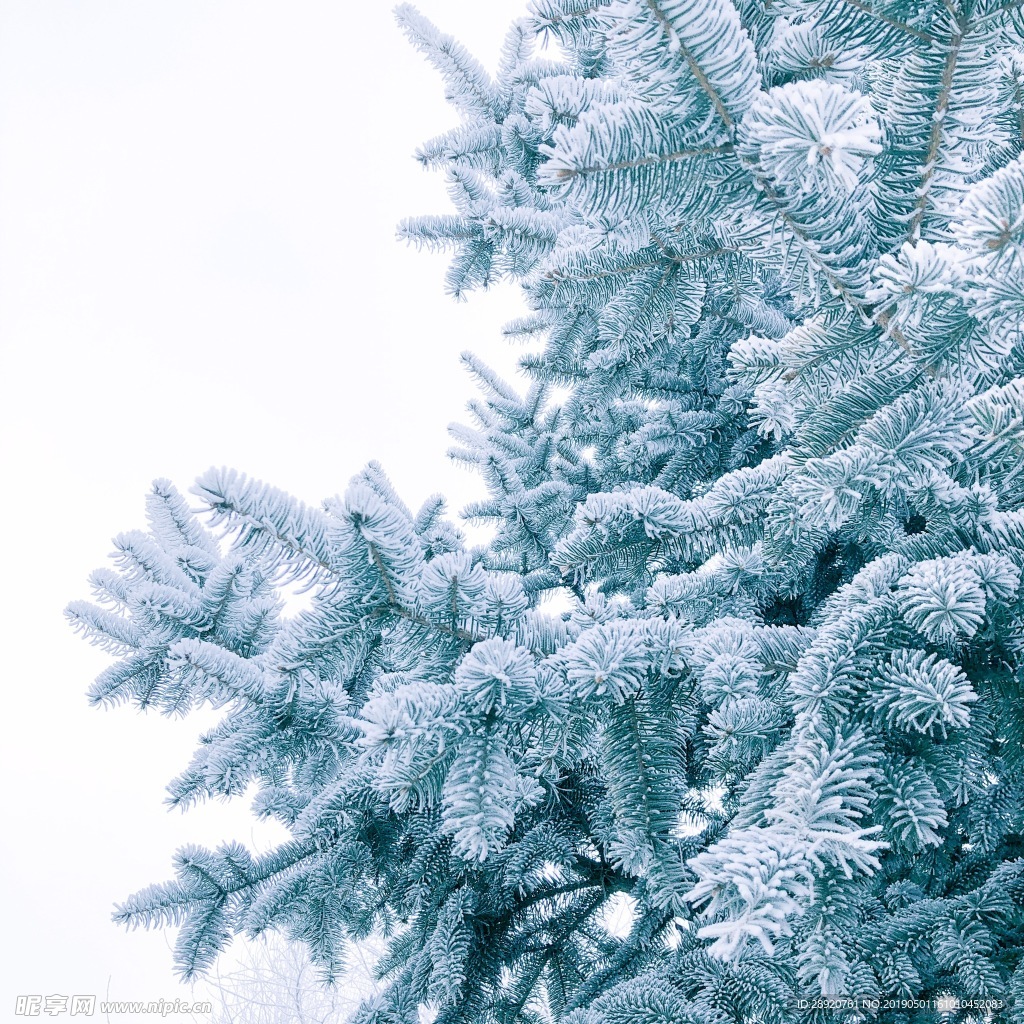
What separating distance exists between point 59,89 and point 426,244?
6537 inches

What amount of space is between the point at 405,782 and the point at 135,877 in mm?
16995

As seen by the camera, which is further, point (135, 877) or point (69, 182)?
point (69, 182)

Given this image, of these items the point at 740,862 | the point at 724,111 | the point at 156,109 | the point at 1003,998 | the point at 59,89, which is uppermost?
the point at 59,89

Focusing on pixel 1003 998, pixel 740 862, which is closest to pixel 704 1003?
pixel 1003 998

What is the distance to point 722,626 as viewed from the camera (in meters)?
1.11

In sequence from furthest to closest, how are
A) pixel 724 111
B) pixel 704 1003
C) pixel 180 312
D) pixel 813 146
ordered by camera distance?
pixel 180 312
pixel 704 1003
pixel 724 111
pixel 813 146

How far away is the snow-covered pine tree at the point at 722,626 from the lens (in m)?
0.67

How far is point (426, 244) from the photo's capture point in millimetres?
2416

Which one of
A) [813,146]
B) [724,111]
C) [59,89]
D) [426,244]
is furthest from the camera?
[59,89]

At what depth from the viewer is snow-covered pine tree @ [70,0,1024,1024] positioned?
0.67 m

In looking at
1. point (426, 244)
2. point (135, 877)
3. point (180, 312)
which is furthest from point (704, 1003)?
point (180, 312)

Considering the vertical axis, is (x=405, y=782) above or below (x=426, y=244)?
below

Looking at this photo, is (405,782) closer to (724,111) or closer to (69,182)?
(724,111)

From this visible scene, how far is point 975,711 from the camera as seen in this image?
908mm
